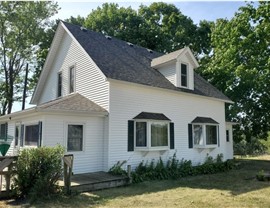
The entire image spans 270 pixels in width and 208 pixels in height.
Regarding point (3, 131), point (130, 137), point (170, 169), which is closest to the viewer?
point (130, 137)

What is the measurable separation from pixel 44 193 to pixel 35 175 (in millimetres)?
600

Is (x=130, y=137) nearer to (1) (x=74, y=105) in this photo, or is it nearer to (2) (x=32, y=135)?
(1) (x=74, y=105)

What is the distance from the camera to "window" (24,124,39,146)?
11.5 m

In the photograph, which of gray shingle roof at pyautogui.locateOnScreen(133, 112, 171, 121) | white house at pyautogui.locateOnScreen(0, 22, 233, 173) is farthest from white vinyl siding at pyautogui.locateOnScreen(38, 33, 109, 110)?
gray shingle roof at pyautogui.locateOnScreen(133, 112, 171, 121)

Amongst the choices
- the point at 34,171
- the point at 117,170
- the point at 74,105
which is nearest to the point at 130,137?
the point at 117,170

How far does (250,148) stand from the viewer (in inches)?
1065

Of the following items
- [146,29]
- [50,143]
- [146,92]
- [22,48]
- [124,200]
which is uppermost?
[146,29]

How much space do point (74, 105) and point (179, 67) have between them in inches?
266

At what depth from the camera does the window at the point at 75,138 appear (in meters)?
11.2

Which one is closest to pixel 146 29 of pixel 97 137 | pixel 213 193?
pixel 97 137

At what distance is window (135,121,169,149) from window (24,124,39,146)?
437 cm

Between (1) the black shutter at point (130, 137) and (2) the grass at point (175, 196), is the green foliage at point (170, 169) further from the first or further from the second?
(1) the black shutter at point (130, 137)

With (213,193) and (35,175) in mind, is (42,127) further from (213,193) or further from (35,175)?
(213,193)

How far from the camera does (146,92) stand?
13547mm
